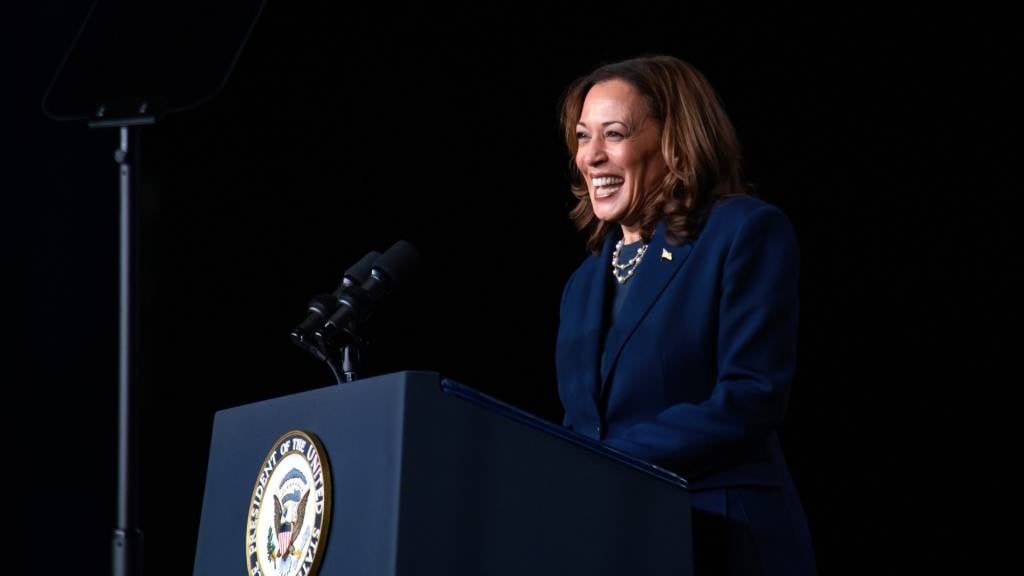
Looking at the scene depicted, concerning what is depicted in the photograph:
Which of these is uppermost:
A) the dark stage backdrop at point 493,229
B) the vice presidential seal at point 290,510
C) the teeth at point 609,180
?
the dark stage backdrop at point 493,229

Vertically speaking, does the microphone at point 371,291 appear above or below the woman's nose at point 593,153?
below

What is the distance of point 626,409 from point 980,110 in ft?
5.91

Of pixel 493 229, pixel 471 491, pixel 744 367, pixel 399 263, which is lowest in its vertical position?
pixel 471 491

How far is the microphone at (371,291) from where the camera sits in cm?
161

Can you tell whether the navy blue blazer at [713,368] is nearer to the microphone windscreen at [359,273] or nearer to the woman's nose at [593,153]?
the woman's nose at [593,153]

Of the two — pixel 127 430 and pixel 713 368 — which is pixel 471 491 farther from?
pixel 713 368

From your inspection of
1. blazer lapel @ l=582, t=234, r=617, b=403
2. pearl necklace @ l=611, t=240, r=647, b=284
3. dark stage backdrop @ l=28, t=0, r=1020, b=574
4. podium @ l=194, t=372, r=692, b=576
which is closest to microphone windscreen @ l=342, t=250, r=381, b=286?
podium @ l=194, t=372, r=692, b=576

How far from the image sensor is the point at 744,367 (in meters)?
1.74

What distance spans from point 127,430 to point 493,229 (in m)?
2.44

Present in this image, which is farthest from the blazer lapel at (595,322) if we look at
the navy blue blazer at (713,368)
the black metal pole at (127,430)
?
the black metal pole at (127,430)

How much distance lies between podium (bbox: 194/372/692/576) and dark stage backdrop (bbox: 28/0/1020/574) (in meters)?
1.84

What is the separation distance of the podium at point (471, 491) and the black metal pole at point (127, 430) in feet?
0.46

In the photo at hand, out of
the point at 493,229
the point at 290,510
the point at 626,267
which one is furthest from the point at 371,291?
the point at 493,229

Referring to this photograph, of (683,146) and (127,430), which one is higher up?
(683,146)
